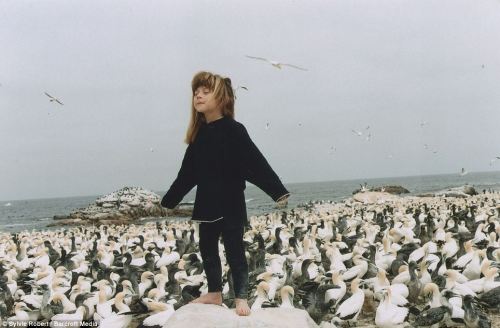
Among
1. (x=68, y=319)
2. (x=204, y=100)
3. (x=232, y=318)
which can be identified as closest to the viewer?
(x=232, y=318)

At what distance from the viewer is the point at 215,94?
17.6 ft

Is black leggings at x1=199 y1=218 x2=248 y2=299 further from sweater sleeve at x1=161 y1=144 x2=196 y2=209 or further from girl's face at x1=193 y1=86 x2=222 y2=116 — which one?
girl's face at x1=193 y1=86 x2=222 y2=116

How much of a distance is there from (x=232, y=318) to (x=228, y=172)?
134 centimetres

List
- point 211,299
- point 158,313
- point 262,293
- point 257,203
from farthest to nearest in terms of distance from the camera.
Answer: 1. point 257,203
2. point 262,293
3. point 158,313
4. point 211,299

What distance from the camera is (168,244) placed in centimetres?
1573

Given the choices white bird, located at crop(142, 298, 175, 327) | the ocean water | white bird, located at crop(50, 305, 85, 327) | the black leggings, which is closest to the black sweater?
the black leggings

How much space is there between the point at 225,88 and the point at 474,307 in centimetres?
456

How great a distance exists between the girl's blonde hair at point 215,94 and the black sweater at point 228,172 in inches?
5.6

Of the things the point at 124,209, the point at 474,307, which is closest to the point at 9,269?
the point at 474,307

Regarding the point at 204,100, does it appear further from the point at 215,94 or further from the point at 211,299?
the point at 211,299

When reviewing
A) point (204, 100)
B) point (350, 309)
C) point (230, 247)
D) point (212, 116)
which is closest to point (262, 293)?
point (350, 309)

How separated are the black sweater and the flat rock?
85cm

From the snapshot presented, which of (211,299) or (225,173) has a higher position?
(225,173)

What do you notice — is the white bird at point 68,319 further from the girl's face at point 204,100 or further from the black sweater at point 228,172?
the girl's face at point 204,100
